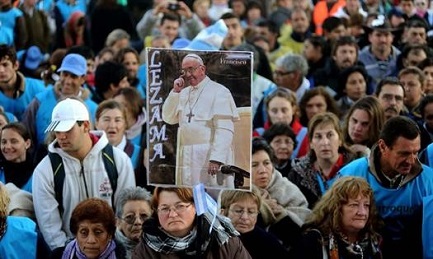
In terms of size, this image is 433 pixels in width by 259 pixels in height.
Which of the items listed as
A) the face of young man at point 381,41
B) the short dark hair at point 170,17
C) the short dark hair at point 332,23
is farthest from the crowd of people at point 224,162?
the short dark hair at point 332,23

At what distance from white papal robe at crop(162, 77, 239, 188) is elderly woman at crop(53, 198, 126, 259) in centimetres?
107

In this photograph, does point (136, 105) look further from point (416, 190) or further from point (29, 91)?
point (416, 190)

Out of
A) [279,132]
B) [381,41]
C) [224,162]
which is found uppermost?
[381,41]

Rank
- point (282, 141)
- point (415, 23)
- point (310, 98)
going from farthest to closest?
point (415, 23) → point (310, 98) → point (282, 141)

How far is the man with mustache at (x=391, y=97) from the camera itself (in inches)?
403

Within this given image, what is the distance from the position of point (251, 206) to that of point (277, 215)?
53cm

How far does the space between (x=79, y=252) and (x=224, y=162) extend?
4.89ft

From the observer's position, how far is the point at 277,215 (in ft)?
26.9

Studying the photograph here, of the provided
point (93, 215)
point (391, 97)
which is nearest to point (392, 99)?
point (391, 97)

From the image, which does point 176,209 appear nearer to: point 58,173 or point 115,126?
point 58,173

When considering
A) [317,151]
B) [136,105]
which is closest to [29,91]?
[136,105]

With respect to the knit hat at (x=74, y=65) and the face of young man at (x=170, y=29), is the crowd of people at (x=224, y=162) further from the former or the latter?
the face of young man at (x=170, y=29)

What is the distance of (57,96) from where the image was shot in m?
10.5

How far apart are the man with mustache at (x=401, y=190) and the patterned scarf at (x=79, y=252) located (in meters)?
1.86
